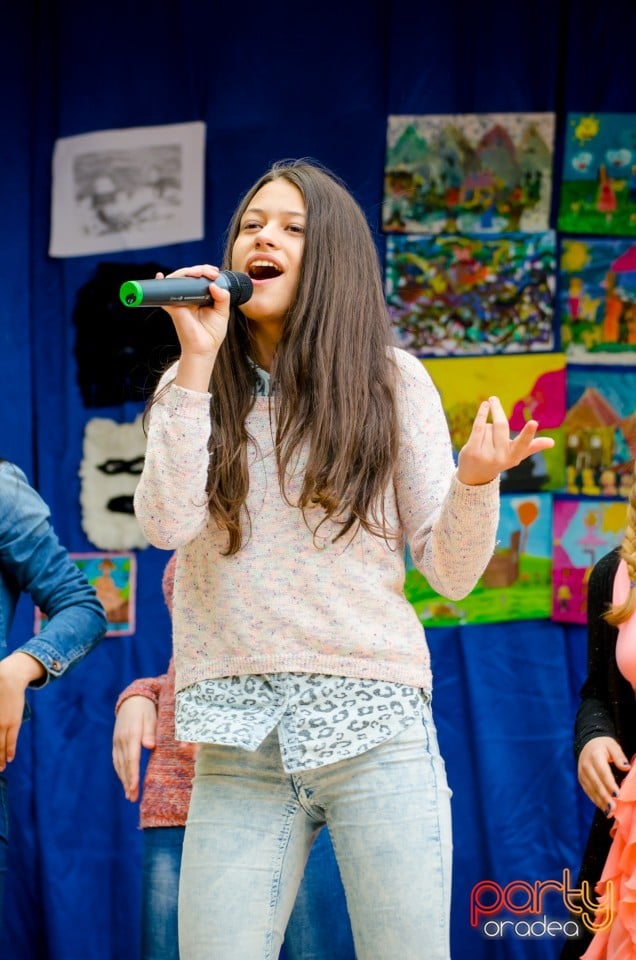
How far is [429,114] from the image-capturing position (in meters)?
3.13

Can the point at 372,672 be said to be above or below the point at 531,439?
below

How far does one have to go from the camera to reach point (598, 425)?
3.20m

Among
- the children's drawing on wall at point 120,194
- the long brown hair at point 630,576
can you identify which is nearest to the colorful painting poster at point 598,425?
the long brown hair at point 630,576

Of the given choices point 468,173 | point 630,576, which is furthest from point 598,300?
point 630,576

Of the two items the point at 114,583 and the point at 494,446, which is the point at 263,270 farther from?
the point at 114,583

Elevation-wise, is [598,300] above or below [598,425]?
above

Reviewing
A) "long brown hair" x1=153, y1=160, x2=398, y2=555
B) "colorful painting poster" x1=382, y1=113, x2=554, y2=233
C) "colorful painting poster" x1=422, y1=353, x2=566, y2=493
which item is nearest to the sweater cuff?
"long brown hair" x1=153, y1=160, x2=398, y2=555

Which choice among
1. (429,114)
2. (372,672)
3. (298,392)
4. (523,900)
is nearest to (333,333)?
(298,392)

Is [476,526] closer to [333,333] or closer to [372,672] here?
[372,672]

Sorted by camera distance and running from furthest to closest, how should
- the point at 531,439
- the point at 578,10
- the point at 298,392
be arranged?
the point at 578,10 < the point at 298,392 < the point at 531,439

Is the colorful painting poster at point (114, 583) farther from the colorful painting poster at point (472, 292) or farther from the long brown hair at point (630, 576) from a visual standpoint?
the long brown hair at point (630, 576)

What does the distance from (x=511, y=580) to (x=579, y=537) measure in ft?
0.70

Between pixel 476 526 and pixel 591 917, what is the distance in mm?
938

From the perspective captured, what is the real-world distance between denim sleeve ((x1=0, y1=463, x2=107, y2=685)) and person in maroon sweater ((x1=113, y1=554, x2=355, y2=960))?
5.9 inches
